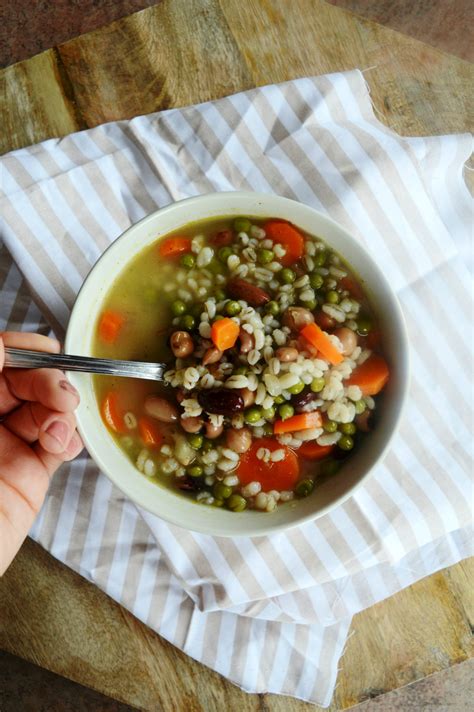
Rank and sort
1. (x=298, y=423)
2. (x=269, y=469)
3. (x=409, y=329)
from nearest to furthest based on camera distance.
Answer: (x=298, y=423) < (x=269, y=469) < (x=409, y=329)

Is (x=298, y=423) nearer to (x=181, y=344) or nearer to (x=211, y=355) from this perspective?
(x=211, y=355)

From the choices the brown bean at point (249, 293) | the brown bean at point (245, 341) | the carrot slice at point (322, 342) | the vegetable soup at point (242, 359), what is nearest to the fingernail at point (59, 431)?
the vegetable soup at point (242, 359)

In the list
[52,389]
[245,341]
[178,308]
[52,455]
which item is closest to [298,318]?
[245,341]

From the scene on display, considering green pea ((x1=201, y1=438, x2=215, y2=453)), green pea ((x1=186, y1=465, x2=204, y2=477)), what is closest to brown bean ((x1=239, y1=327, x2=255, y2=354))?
green pea ((x1=201, y1=438, x2=215, y2=453))

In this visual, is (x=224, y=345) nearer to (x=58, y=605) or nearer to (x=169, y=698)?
(x=58, y=605)

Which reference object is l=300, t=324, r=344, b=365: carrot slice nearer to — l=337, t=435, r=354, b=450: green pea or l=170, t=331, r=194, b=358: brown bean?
l=337, t=435, r=354, b=450: green pea

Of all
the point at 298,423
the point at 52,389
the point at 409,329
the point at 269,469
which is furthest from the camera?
the point at 409,329

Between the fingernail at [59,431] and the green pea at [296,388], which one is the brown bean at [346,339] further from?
the fingernail at [59,431]

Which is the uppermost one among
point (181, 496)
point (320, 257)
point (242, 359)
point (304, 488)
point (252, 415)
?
point (320, 257)
